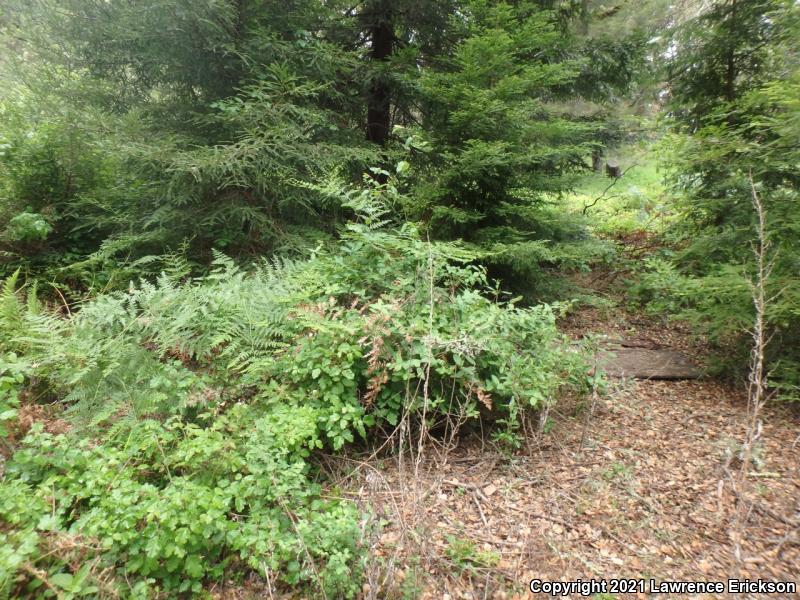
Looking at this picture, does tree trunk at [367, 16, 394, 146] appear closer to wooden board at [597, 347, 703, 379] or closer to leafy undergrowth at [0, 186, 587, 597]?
leafy undergrowth at [0, 186, 587, 597]

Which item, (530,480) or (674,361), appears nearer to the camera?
(530,480)

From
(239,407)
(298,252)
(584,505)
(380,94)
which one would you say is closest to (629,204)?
(380,94)

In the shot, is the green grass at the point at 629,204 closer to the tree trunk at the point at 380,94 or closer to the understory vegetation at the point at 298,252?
the understory vegetation at the point at 298,252

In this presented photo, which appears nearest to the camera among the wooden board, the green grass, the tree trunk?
the wooden board

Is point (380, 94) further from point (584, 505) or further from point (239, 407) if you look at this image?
point (584, 505)

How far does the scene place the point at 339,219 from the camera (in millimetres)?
6555

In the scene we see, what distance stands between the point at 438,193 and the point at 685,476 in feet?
12.5

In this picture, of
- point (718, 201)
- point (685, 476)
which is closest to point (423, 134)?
point (718, 201)

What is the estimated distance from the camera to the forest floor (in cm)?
236

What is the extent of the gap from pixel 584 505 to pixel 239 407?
8.50ft

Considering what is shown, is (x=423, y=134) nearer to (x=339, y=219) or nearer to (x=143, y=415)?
(x=339, y=219)

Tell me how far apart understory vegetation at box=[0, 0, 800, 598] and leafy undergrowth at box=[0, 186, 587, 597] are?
0.08ft

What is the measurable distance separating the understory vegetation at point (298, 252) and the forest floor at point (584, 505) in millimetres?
268

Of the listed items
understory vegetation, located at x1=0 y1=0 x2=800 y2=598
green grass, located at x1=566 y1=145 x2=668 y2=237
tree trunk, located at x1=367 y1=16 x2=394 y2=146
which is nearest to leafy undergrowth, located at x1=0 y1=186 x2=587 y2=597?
understory vegetation, located at x1=0 y1=0 x2=800 y2=598
